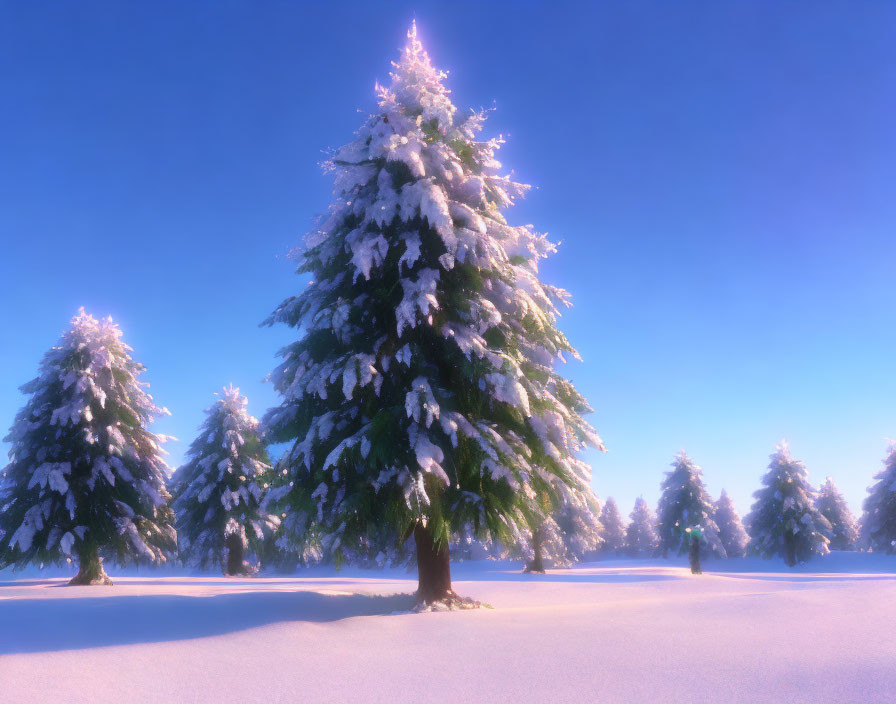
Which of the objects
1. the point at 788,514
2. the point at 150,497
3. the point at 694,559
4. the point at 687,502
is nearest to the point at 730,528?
the point at 788,514

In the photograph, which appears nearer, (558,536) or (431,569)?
Result: (431,569)

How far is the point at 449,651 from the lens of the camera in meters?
5.58

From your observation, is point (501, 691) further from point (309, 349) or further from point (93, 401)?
point (93, 401)

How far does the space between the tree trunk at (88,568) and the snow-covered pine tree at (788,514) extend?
45.1 meters

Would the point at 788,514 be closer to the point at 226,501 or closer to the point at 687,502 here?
the point at 687,502

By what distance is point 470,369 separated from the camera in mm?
8789

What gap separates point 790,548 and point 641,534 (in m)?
40.8

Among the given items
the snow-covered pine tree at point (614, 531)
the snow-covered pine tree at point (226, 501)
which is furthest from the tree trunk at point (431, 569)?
the snow-covered pine tree at point (614, 531)

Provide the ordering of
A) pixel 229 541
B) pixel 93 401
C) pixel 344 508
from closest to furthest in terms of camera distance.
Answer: pixel 344 508, pixel 93 401, pixel 229 541

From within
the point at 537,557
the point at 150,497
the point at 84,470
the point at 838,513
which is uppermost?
the point at 84,470

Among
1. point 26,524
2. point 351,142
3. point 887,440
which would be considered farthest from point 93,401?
point 887,440

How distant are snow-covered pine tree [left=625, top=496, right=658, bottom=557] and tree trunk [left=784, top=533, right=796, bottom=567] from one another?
3906 centimetres

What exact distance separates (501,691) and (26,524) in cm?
1802

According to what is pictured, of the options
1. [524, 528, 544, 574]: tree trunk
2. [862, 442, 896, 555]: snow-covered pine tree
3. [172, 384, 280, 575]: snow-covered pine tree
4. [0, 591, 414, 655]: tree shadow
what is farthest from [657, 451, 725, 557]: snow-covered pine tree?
[0, 591, 414, 655]: tree shadow
